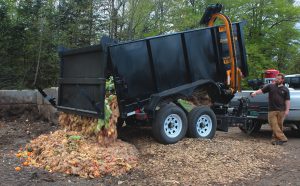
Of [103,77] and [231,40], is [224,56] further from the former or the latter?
[103,77]

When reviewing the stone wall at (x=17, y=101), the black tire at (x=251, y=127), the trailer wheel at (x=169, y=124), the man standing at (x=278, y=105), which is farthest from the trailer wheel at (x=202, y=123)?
the stone wall at (x=17, y=101)

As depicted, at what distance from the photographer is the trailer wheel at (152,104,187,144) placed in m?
7.86

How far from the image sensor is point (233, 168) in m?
6.75

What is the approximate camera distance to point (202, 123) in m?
8.66

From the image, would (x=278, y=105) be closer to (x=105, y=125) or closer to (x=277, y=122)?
(x=277, y=122)

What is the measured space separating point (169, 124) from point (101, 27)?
51.6ft

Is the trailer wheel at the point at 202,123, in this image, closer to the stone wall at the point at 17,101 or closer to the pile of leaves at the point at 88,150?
the pile of leaves at the point at 88,150

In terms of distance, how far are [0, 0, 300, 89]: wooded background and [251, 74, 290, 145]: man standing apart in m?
11.9

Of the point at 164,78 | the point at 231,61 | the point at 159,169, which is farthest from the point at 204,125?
the point at 159,169

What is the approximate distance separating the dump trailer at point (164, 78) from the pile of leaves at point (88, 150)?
0.23 meters

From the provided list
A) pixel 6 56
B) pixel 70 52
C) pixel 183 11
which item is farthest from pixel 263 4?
pixel 70 52

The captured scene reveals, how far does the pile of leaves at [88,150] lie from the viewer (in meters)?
6.40

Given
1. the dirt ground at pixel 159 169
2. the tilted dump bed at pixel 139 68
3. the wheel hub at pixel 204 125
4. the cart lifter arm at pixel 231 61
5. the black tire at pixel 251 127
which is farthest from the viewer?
the black tire at pixel 251 127

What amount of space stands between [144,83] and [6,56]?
1256 centimetres
